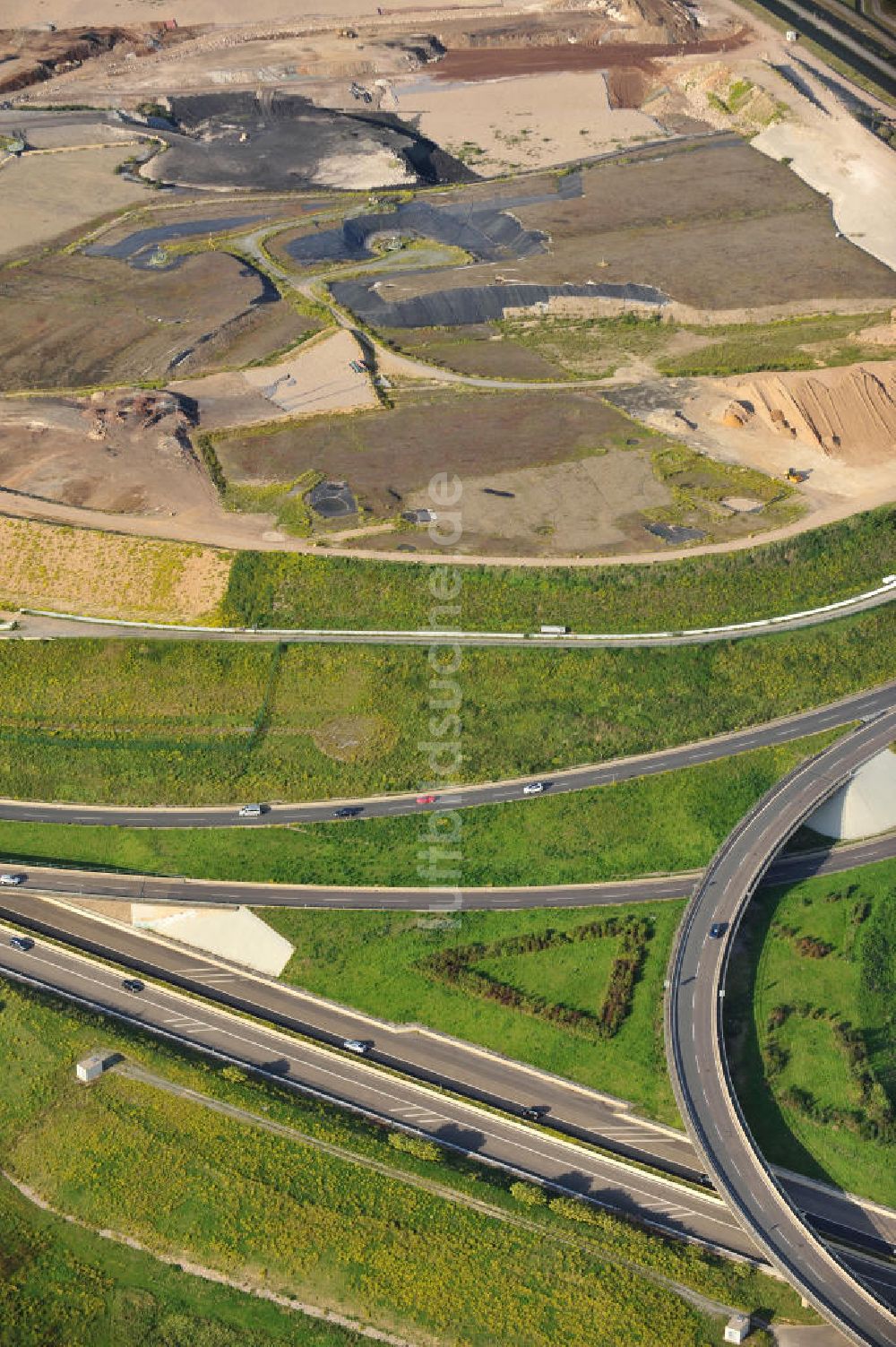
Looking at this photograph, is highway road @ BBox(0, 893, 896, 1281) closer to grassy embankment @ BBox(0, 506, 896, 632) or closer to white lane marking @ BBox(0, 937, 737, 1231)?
white lane marking @ BBox(0, 937, 737, 1231)

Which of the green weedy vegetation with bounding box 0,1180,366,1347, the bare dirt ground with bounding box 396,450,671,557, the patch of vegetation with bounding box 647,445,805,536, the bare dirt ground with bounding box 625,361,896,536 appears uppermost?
the bare dirt ground with bounding box 625,361,896,536

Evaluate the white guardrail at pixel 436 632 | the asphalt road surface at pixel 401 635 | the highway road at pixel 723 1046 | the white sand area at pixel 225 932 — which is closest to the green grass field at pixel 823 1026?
the highway road at pixel 723 1046

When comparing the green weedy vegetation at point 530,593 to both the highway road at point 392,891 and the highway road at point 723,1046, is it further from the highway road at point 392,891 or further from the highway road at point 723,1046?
the highway road at point 392,891

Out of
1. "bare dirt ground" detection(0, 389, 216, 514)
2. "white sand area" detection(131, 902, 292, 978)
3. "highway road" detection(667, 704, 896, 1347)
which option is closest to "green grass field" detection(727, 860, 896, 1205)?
"highway road" detection(667, 704, 896, 1347)

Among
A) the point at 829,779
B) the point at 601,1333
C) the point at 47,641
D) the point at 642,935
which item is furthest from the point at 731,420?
the point at 601,1333

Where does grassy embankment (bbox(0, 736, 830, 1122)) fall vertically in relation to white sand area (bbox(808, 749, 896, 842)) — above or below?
below

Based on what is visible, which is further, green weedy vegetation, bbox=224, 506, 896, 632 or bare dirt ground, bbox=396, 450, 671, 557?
bare dirt ground, bbox=396, 450, 671, 557
